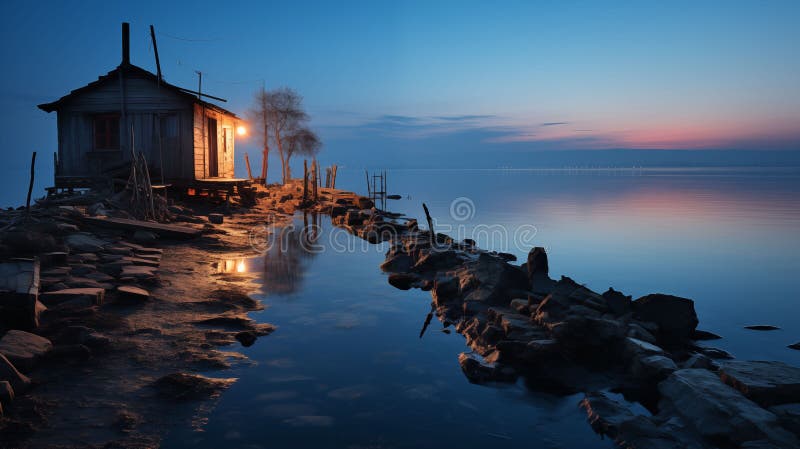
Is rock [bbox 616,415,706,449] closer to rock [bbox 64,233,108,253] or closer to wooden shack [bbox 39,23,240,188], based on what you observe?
rock [bbox 64,233,108,253]

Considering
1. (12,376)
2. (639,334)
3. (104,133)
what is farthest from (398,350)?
(104,133)

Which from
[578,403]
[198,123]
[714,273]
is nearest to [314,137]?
[198,123]

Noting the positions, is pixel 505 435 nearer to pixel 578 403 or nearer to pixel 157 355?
pixel 578 403

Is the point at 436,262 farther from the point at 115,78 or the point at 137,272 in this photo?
the point at 115,78

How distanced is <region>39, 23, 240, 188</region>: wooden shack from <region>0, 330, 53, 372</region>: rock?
16.0 meters

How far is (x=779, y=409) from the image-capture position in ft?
20.3

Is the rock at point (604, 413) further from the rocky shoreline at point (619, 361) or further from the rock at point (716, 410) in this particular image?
the rock at point (716, 410)

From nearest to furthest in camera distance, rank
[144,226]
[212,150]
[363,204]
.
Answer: [144,226], [212,150], [363,204]

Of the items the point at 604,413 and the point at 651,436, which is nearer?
the point at 651,436

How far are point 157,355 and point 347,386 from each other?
2898mm

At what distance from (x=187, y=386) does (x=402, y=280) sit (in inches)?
363

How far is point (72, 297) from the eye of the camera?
27.6 ft

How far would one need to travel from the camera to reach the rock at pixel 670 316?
10633 mm

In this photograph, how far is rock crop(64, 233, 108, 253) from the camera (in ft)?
38.2
